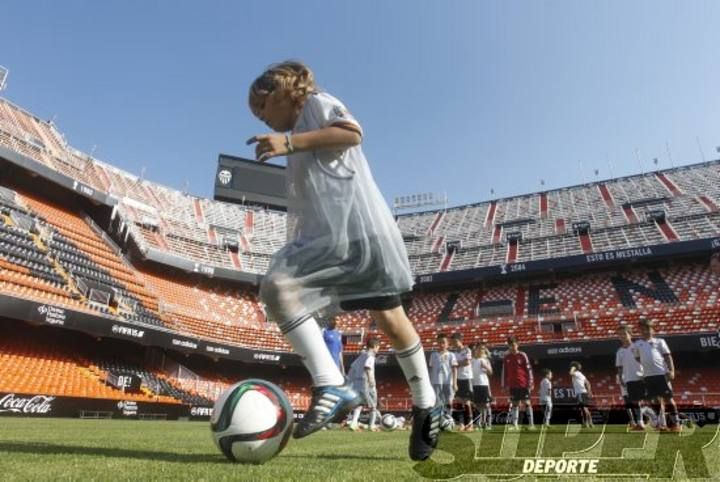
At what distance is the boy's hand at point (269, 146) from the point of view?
2.41 metres

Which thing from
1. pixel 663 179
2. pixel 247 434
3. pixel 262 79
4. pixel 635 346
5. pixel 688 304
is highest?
pixel 663 179

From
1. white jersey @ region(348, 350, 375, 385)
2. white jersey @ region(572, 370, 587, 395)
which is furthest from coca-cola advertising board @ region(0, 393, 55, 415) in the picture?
white jersey @ region(572, 370, 587, 395)

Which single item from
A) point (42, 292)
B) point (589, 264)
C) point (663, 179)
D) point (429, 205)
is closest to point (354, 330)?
point (589, 264)

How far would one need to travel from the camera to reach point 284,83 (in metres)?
2.79

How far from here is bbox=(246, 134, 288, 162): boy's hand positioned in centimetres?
241

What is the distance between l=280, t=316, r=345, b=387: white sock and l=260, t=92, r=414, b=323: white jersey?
6cm

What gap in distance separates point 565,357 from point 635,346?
16901mm

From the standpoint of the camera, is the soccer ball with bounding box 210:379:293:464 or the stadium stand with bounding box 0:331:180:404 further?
the stadium stand with bounding box 0:331:180:404

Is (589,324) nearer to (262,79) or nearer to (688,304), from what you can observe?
(688,304)

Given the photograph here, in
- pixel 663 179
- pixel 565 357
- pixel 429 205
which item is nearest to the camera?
pixel 565 357

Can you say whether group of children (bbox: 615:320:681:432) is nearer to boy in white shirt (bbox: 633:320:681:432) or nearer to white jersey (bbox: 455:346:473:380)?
boy in white shirt (bbox: 633:320:681:432)

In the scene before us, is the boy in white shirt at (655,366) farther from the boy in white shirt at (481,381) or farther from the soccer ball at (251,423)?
the soccer ball at (251,423)

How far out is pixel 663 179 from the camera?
115 feet

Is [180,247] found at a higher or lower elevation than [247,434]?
higher
